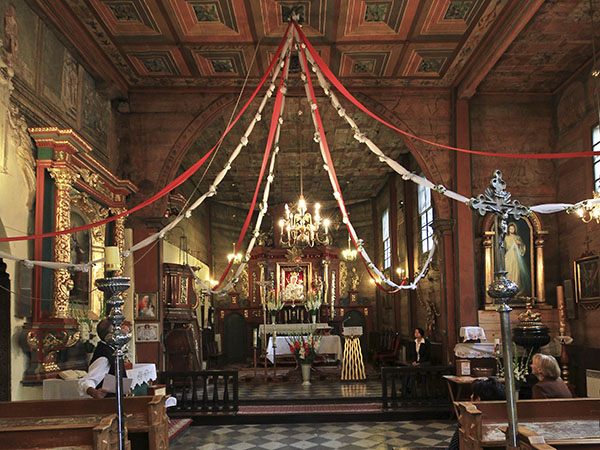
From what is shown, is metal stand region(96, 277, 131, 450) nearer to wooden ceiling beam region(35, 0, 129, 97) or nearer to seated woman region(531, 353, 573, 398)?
seated woman region(531, 353, 573, 398)

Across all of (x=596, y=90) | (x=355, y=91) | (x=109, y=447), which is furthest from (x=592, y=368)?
(x=109, y=447)

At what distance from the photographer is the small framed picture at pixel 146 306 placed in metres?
9.98

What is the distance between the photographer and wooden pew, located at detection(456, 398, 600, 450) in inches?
175

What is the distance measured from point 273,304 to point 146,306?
5.20m

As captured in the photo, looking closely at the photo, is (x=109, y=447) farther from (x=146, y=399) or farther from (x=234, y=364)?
(x=234, y=364)

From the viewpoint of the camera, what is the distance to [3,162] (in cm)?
623

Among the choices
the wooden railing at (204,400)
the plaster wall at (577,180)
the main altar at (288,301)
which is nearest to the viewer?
the plaster wall at (577,180)

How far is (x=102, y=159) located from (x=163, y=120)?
1506 millimetres

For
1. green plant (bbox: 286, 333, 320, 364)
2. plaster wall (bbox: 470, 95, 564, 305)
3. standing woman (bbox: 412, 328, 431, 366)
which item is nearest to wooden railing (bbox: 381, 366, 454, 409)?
standing woman (bbox: 412, 328, 431, 366)

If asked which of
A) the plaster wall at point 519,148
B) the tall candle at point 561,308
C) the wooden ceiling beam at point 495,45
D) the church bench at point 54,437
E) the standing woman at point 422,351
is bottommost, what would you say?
the standing woman at point 422,351

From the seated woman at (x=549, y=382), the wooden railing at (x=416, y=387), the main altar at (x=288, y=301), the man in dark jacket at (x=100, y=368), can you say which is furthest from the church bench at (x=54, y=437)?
the main altar at (x=288, y=301)

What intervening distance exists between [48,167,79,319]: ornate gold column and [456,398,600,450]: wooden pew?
4.77m

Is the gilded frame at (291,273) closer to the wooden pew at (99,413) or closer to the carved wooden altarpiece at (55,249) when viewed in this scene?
the carved wooden altarpiece at (55,249)

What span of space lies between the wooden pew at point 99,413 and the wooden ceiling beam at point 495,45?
6732 millimetres
